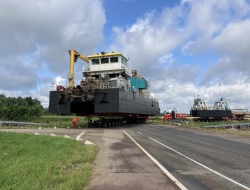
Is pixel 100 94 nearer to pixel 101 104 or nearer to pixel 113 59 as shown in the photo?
pixel 101 104

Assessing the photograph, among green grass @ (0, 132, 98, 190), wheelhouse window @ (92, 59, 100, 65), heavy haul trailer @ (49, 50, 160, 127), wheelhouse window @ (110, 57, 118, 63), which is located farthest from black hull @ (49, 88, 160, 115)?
green grass @ (0, 132, 98, 190)

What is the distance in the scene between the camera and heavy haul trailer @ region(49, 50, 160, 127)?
2227cm

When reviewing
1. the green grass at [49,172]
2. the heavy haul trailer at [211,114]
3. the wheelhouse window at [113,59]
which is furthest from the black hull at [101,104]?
the heavy haul trailer at [211,114]

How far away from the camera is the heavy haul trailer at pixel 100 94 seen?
73.0ft

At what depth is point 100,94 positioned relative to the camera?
22.3 m

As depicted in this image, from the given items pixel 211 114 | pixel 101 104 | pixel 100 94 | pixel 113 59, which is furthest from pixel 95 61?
pixel 211 114

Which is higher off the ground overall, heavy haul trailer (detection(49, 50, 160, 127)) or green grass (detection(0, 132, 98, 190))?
heavy haul trailer (detection(49, 50, 160, 127))

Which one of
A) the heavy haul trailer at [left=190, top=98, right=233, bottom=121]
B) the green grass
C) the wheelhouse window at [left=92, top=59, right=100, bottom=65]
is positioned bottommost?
the green grass

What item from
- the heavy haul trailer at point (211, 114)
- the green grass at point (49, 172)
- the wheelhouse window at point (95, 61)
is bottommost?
the green grass at point (49, 172)

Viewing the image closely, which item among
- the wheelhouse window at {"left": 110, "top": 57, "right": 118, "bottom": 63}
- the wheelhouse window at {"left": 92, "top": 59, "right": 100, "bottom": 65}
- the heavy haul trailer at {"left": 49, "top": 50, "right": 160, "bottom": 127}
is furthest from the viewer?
the wheelhouse window at {"left": 92, "top": 59, "right": 100, "bottom": 65}

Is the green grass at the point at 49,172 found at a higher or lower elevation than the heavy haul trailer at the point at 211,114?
lower

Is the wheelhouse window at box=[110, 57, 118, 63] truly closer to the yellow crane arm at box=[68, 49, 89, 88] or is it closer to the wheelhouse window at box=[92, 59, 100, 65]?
A: the wheelhouse window at box=[92, 59, 100, 65]

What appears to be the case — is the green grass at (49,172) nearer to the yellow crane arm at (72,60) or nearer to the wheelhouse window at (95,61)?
the yellow crane arm at (72,60)

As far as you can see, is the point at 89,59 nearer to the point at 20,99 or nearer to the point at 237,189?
the point at 237,189
